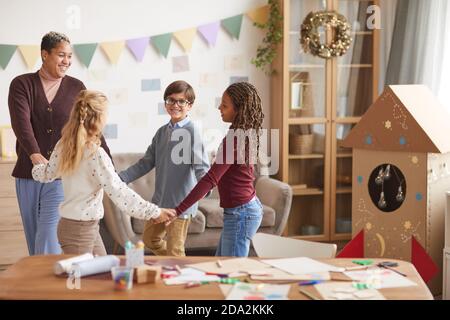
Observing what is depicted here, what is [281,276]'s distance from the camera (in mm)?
2367

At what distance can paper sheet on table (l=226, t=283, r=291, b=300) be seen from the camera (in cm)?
217

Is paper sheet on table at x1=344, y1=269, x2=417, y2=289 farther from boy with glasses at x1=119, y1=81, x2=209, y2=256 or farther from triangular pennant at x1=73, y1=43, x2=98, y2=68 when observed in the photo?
triangular pennant at x1=73, y1=43, x2=98, y2=68

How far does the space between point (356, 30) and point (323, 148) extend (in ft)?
2.91

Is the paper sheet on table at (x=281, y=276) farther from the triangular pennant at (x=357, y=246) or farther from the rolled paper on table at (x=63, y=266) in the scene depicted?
the triangular pennant at (x=357, y=246)

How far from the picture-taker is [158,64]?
5.39 metres

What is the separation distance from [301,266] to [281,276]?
0.15 m

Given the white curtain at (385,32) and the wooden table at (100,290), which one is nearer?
the wooden table at (100,290)

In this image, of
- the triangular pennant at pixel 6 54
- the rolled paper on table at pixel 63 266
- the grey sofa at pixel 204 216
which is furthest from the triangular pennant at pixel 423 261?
the triangular pennant at pixel 6 54

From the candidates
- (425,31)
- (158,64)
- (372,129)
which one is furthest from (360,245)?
(158,64)

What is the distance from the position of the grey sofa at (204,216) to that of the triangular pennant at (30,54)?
32.5 inches

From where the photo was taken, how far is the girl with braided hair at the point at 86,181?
2.84 meters

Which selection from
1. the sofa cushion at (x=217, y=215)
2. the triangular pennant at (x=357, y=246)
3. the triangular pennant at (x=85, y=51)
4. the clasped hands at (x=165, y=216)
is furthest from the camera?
the triangular pennant at (x=85, y=51)

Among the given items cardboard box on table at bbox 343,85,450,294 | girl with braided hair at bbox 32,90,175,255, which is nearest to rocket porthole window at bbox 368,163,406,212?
cardboard box on table at bbox 343,85,450,294

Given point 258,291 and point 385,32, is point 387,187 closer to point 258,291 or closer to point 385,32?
point 385,32
